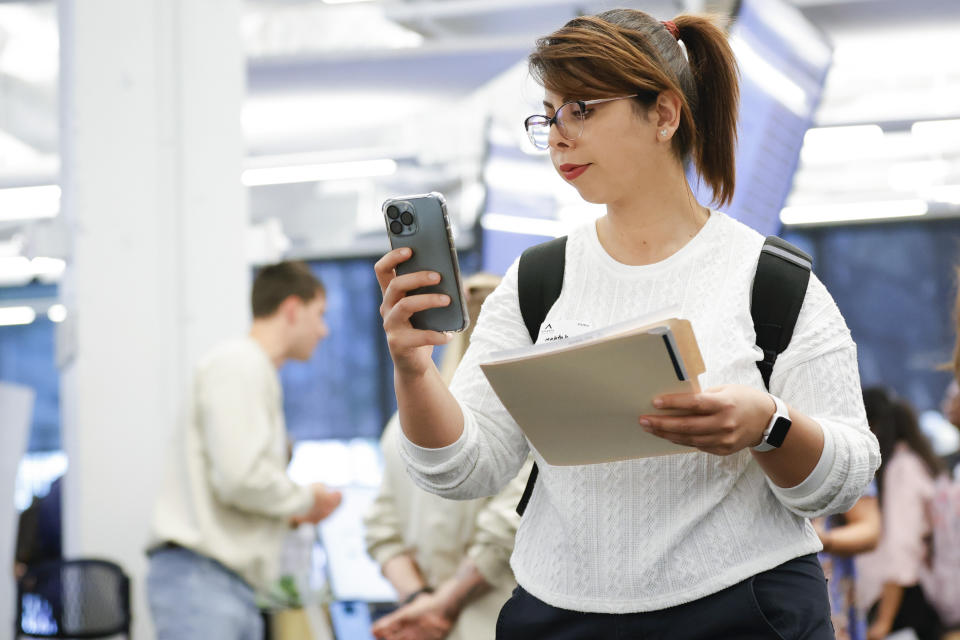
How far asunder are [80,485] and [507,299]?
3303 millimetres

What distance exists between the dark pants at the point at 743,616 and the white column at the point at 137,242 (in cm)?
342

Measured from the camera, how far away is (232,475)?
3.36 meters

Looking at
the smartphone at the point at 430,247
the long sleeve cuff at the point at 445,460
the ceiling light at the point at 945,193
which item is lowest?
the ceiling light at the point at 945,193

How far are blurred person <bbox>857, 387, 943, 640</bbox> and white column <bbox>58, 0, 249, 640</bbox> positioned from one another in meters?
2.94

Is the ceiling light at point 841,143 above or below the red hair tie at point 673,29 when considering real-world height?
below

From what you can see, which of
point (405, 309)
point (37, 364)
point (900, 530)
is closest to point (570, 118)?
point (405, 309)

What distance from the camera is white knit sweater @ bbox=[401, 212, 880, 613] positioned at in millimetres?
1347

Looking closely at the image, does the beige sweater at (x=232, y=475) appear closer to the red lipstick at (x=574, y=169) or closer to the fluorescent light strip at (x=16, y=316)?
the red lipstick at (x=574, y=169)

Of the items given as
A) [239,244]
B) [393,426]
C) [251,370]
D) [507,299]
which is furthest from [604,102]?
[239,244]

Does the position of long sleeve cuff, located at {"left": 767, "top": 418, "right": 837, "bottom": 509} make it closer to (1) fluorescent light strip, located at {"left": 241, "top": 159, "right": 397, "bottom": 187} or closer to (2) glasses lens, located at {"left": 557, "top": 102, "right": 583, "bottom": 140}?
(2) glasses lens, located at {"left": 557, "top": 102, "right": 583, "bottom": 140}

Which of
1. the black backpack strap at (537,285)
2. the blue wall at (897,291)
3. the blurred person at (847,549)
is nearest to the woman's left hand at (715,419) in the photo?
the black backpack strap at (537,285)

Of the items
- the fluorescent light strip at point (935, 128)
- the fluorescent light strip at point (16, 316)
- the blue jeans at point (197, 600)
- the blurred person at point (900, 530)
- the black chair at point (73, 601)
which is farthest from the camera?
the fluorescent light strip at point (16, 316)

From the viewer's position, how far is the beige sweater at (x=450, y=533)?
7.93 feet

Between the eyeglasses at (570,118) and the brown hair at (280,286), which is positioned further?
the brown hair at (280,286)
